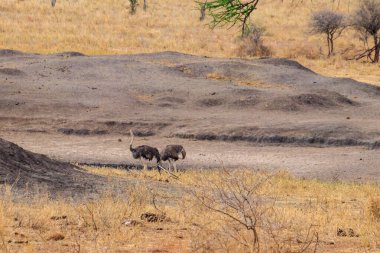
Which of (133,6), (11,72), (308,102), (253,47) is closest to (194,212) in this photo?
(308,102)

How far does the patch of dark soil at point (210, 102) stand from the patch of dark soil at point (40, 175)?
16849mm

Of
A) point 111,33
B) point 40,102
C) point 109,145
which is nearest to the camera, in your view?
point 109,145

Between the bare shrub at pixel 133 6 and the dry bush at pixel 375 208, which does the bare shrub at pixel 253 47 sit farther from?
the dry bush at pixel 375 208

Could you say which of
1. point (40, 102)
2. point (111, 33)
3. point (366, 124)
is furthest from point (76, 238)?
point (111, 33)

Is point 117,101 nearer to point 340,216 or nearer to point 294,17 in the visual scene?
point 340,216

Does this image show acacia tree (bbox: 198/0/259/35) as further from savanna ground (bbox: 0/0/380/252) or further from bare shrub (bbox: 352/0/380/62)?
bare shrub (bbox: 352/0/380/62)

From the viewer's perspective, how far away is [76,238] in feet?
29.9

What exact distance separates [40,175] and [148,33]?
46.4m

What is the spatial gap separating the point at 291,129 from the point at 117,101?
7.82 meters

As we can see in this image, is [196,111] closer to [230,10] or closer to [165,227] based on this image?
[230,10]

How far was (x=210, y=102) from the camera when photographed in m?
33.3

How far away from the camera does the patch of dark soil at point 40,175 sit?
1386 centimetres

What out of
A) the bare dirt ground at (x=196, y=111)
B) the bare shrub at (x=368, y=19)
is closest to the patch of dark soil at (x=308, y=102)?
the bare dirt ground at (x=196, y=111)

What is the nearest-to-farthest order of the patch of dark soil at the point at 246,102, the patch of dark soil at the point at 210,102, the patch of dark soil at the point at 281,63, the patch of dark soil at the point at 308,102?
the patch of dark soil at the point at 308,102 < the patch of dark soil at the point at 246,102 < the patch of dark soil at the point at 210,102 < the patch of dark soil at the point at 281,63
